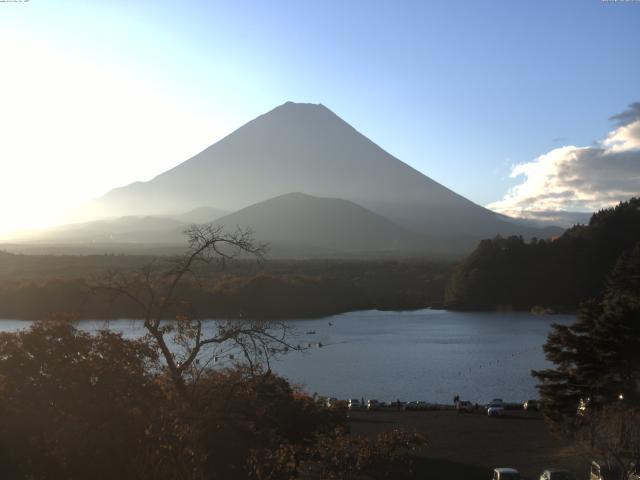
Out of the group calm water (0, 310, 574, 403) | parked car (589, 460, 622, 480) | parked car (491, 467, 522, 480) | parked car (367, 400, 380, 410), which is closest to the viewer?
parked car (589, 460, 622, 480)

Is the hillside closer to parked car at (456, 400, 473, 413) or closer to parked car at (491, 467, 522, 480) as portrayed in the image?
parked car at (456, 400, 473, 413)

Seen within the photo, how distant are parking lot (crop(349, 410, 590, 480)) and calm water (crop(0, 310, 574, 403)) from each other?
7.07 ft

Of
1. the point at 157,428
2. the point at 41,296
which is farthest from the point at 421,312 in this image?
the point at 157,428

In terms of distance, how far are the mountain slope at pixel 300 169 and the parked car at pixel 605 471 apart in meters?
90.4

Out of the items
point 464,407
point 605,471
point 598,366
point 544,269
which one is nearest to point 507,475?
point 605,471

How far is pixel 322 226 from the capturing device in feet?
268

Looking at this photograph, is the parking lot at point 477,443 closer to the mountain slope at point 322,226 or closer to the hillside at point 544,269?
the hillside at point 544,269

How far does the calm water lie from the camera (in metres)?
15.2

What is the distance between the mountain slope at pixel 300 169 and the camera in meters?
101

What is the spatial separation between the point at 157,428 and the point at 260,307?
87.7 feet

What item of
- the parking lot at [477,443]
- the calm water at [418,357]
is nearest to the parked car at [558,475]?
the parking lot at [477,443]

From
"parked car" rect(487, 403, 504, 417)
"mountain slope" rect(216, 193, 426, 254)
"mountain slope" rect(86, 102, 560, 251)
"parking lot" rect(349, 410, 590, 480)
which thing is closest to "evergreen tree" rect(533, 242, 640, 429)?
"parking lot" rect(349, 410, 590, 480)

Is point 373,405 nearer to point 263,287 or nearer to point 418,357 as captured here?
point 418,357

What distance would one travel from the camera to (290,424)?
6.87 metres
